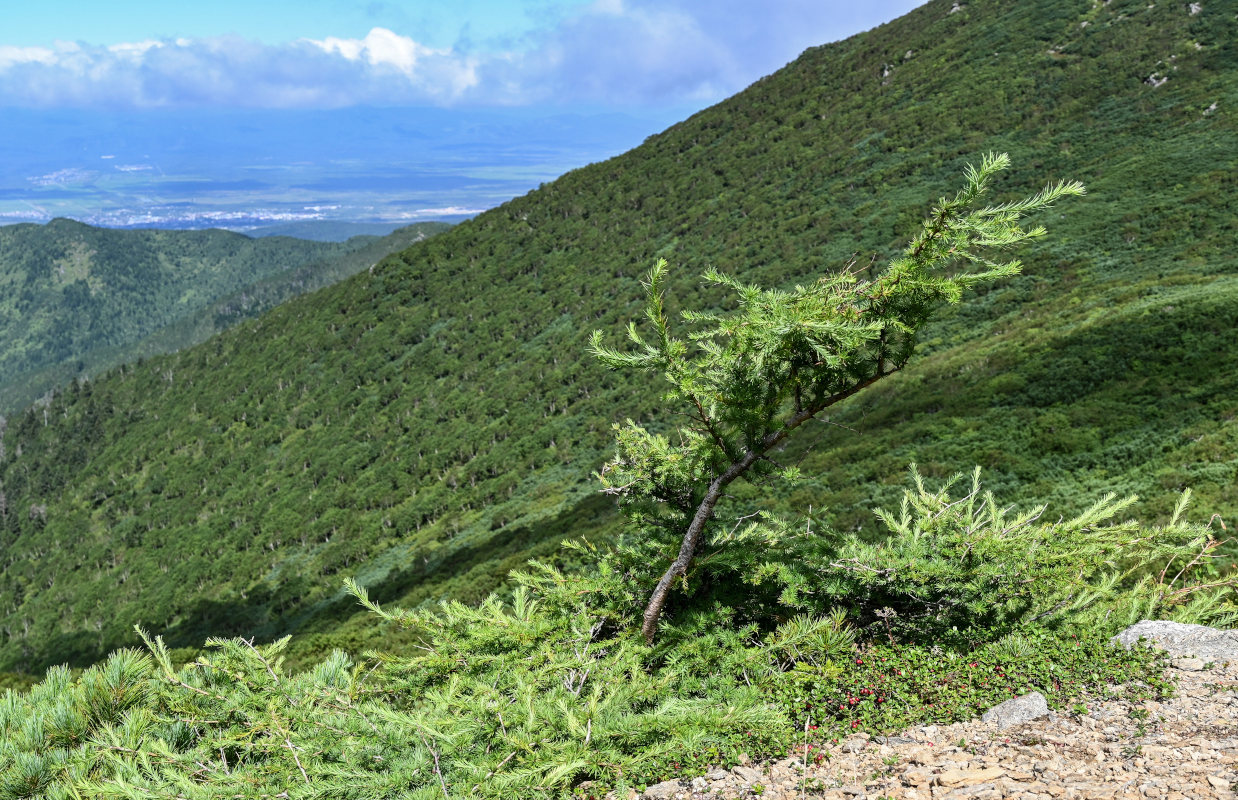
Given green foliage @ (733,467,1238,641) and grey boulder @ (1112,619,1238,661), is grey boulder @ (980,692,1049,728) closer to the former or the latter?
green foliage @ (733,467,1238,641)

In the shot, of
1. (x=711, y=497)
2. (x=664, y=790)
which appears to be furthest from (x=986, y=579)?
(x=664, y=790)

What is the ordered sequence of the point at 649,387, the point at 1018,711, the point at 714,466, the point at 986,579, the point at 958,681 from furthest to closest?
the point at 649,387 → the point at 714,466 → the point at 986,579 → the point at 958,681 → the point at 1018,711

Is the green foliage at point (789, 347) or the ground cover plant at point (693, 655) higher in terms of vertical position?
the green foliage at point (789, 347)

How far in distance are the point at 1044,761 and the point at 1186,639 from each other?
2313mm

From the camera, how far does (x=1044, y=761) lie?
380cm

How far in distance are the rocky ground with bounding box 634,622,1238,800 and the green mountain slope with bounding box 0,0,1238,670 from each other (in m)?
9.64

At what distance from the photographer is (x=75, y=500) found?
11925 centimetres

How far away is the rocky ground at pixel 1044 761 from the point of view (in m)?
3.53

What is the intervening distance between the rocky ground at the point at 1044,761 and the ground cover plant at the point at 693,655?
0.16 meters

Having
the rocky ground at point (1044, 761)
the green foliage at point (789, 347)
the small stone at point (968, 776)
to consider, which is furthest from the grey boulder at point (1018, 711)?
the green foliage at point (789, 347)

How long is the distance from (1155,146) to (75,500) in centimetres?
16952

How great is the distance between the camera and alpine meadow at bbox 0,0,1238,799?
415 centimetres

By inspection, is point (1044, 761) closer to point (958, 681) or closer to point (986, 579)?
point (958, 681)

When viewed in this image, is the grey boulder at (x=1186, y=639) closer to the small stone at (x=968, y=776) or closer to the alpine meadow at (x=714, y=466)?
the alpine meadow at (x=714, y=466)
